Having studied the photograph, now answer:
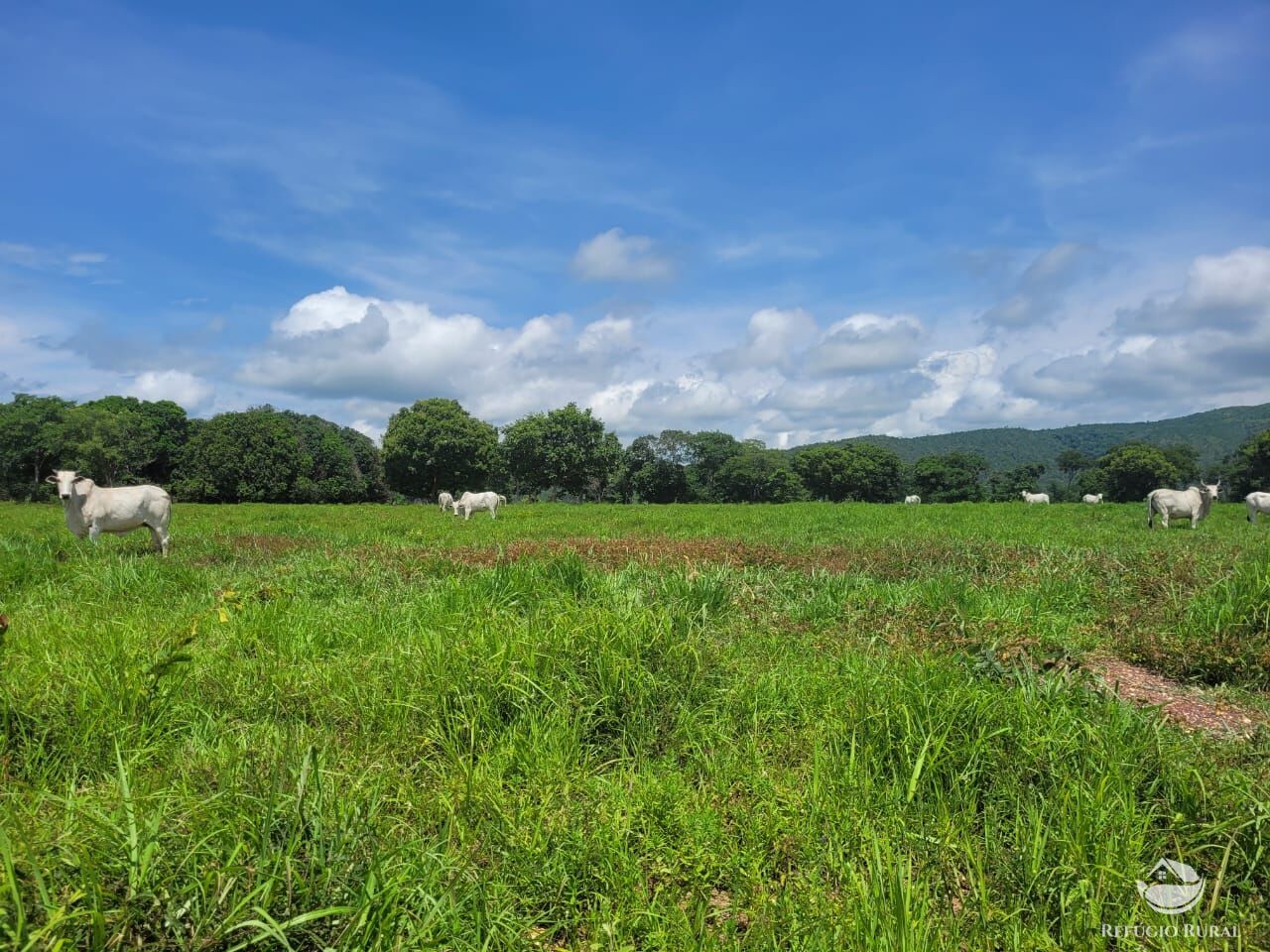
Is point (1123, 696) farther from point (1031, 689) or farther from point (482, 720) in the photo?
point (482, 720)

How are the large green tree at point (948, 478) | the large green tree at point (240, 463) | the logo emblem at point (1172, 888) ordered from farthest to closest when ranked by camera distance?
the large green tree at point (948, 478) → the large green tree at point (240, 463) → the logo emblem at point (1172, 888)

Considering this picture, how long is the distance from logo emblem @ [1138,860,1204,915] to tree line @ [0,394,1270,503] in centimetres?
5532

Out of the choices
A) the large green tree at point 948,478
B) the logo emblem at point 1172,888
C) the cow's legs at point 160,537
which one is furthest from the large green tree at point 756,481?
the logo emblem at point 1172,888

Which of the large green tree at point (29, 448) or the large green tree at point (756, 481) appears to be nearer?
the large green tree at point (29, 448)

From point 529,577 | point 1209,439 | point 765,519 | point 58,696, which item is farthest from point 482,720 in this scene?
point 1209,439

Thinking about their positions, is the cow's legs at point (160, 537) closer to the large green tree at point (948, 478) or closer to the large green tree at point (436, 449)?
the large green tree at point (436, 449)

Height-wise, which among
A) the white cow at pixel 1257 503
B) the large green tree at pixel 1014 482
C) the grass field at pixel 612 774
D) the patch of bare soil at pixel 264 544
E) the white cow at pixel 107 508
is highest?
the white cow at pixel 107 508

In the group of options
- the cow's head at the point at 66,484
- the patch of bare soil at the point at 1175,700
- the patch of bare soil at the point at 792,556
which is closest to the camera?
the patch of bare soil at the point at 1175,700

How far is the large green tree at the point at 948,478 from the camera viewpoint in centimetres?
9375

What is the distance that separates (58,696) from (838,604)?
681 centimetres

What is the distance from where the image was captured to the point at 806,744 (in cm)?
402

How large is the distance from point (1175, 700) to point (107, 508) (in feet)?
56.2

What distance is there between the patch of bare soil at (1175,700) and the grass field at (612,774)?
0.24 m

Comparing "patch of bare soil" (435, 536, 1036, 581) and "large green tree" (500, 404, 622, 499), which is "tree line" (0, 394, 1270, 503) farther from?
"patch of bare soil" (435, 536, 1036, 581)
